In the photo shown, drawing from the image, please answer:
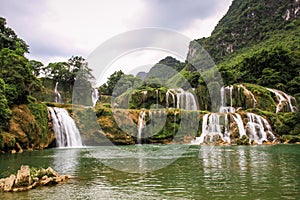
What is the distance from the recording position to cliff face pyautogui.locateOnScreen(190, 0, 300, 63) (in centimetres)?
8756

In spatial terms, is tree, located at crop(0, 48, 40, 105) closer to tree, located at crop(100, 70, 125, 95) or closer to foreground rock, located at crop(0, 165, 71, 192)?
foreground rock, located at crop(0, 165, 71, 192)

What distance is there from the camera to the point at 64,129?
3088cm

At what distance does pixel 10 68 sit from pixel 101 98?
114 feet

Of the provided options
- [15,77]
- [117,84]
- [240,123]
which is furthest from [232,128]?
[117,84]

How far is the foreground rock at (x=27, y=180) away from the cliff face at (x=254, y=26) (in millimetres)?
85169

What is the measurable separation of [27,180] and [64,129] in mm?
21972

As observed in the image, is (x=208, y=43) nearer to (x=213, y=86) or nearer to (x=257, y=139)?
A: (x=213, y=86)

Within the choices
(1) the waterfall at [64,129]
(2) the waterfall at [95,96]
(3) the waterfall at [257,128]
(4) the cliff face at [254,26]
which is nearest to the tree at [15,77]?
(1) the waterfall at [64,129]

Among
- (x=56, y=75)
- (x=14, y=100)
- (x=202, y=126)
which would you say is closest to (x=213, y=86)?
(x=202, y=126)

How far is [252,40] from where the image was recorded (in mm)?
92938

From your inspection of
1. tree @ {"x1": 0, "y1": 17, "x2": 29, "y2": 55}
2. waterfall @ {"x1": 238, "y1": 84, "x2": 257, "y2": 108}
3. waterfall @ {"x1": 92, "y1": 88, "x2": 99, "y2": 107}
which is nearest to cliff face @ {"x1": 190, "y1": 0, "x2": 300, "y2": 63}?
waterfall @ {"x1": 238, "y1": 84, "x2": 257, "y2": 108}

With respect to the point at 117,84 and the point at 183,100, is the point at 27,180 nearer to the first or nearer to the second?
the point at 183,100

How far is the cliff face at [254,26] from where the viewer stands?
87562mm

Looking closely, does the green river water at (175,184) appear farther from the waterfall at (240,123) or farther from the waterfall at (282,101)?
the waterfall at (282,101)
